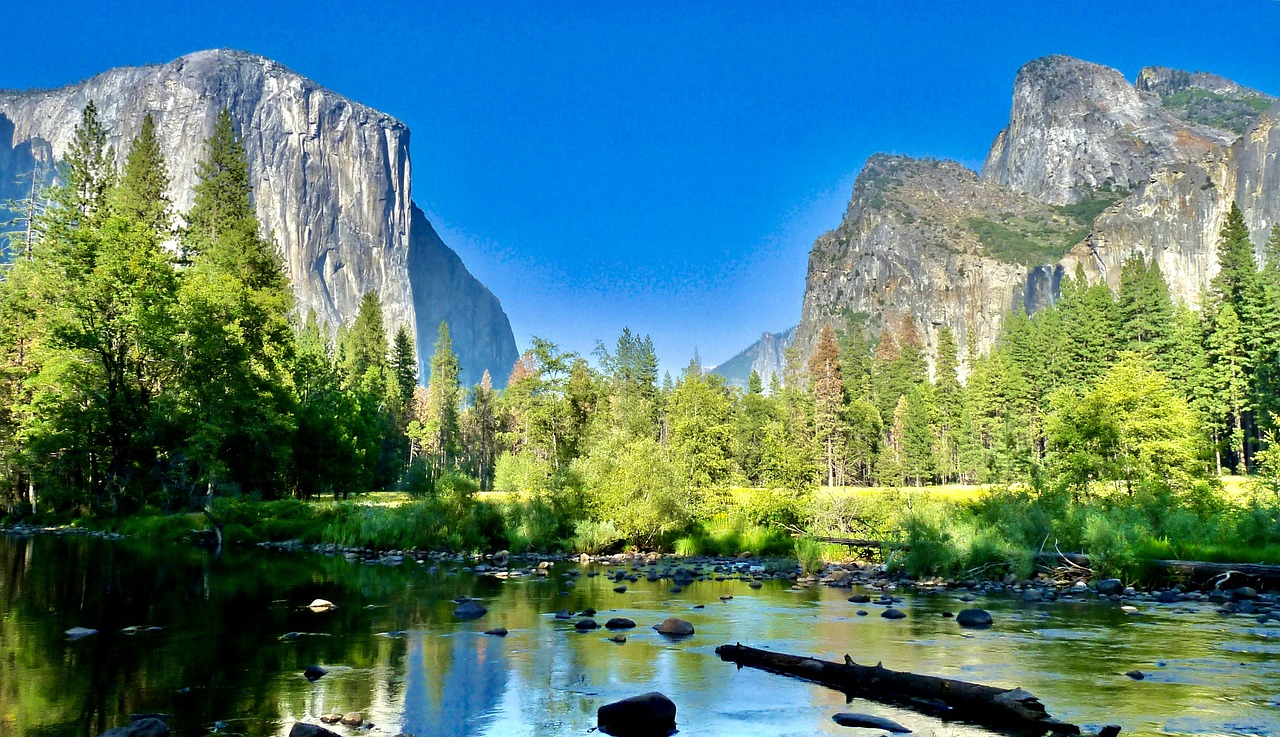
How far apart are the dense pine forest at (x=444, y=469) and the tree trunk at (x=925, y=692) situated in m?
14.6

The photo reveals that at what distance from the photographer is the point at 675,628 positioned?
Result: 15.4 metres

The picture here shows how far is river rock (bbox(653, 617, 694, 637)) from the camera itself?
15281 mm

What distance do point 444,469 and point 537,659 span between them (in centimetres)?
3882

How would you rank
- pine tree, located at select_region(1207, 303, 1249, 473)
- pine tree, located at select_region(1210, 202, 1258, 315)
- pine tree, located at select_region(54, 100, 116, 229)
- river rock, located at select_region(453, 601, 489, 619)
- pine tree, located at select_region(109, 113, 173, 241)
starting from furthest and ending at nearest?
pine tree, located at select_region(1210, 202, 1258, 315)
pine tree, located at select_region(1207, 303, 1249, 473)
pine tree, located at select_region(109, 113, 173, 241)
pine tree, located at select_region(54, 100, 116, 229)
river rock, located at select_region(453, 601, 489, 619)

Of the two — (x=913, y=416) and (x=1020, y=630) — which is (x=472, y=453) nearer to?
(x=913, y=416)

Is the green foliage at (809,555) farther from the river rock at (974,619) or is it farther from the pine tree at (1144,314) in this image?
the pine tree at (1144,314)

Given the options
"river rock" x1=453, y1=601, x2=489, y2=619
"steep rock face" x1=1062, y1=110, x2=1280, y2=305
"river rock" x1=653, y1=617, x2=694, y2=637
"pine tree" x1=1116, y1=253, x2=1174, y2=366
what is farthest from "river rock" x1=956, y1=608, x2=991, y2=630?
"steep rock face" x1=1062, y1=110, x2=1280, y2=305

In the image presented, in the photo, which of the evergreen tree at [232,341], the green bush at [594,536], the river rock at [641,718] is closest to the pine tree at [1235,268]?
the green bush at [594,536]

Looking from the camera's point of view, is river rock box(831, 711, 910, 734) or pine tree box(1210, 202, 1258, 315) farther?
pine tree box(1210, 202, 1258, 315)

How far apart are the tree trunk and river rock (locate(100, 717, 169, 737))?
25.5ft

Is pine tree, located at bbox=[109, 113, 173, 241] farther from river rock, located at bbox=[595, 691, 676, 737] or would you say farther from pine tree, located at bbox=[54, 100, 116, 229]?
river rock, located at bbox=[595, 691, 676, 737]

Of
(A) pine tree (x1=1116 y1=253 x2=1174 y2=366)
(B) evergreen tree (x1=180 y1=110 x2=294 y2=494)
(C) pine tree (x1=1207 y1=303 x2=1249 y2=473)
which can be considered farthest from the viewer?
(A) pine tree (x1=1116 y1=253 x2=1174 y2=366)

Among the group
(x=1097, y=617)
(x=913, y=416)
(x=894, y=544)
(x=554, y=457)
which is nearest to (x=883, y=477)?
(x=913, y=416)

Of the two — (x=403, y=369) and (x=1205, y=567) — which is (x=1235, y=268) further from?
(x=403, y=369)
